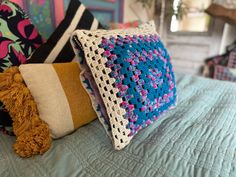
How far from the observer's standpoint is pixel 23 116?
2.07 ft

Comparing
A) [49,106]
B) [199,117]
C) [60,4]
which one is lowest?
[199,117]

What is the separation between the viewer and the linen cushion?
0.70 meters

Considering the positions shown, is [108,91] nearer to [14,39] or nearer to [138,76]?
[138,76]

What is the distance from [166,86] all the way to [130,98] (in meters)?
0.22

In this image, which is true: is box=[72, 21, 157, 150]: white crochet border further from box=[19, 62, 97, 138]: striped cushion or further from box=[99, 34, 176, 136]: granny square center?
box=[19, 62, 97, 138]: striped cushion

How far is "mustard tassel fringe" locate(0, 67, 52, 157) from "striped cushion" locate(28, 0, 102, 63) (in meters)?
0.14

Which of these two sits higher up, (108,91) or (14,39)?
(14,39)

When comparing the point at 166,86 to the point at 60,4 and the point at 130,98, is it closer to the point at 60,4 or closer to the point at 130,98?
the point at 130,98

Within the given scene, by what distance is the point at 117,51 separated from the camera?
25.7 inches

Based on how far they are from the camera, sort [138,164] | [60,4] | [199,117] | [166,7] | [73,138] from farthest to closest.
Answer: [166,7] → [60,4] → [199,117] → [73,138] → [138,164]

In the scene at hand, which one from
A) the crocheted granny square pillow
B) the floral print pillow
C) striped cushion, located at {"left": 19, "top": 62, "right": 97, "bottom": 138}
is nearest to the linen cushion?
the floral print pillow

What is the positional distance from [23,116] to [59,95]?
13cm

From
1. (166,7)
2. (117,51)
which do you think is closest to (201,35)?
(166,7)

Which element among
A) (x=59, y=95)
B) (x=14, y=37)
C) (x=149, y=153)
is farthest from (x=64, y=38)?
(x=149, y=153)
